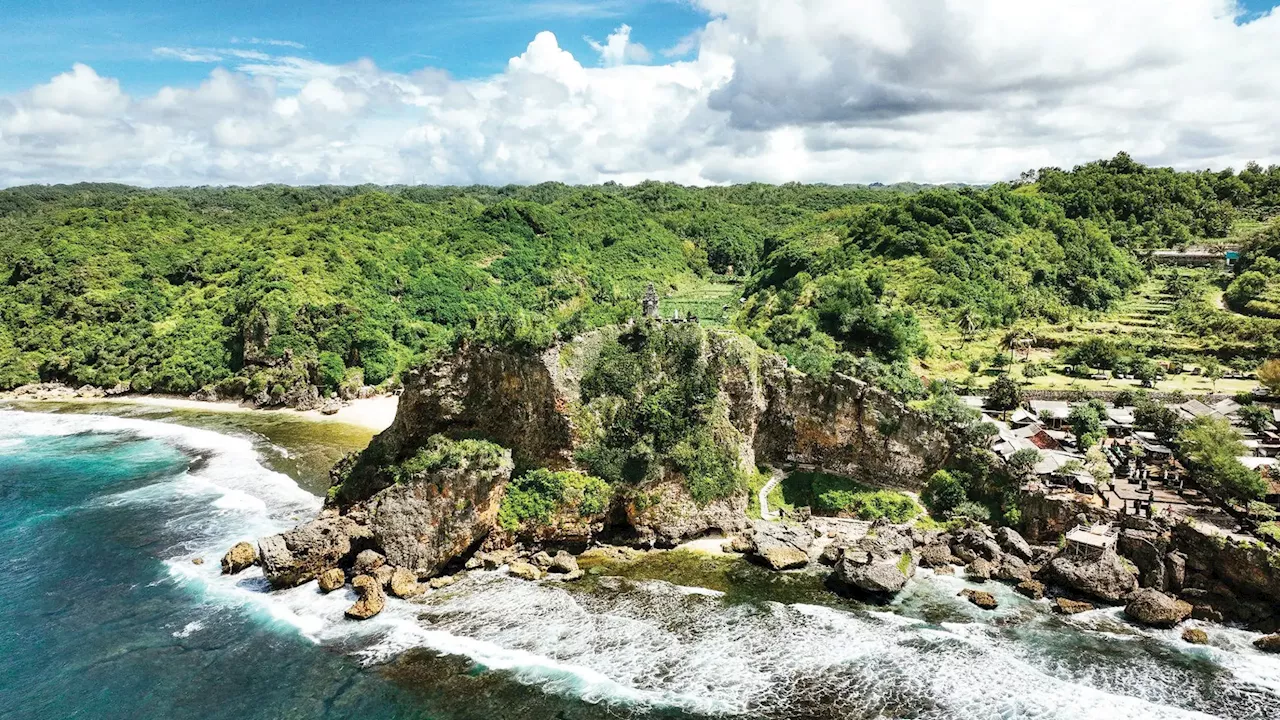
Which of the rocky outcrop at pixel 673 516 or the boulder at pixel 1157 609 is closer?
the boulder at pixel 1157 609

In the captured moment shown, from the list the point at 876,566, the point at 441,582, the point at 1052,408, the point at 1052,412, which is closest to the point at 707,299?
the point at 1052,408

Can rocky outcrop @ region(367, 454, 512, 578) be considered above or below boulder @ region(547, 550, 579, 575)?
above

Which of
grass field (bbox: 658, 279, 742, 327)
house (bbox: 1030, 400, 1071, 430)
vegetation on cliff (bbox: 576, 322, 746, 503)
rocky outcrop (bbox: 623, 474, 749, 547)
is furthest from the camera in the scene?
grass field (bbox: 658, 279, 742, 327)

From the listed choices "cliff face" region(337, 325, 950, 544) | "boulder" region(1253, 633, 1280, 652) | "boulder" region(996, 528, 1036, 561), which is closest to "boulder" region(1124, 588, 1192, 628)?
"boulder" region(1253, 633, 1280, 652)

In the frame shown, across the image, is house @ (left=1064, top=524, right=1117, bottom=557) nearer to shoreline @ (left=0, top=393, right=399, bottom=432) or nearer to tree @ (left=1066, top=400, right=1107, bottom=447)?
tree @ (left=1066, top=400, right=1107, bottom=447)

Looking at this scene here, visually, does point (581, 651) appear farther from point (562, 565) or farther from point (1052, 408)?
point (1052, 408)

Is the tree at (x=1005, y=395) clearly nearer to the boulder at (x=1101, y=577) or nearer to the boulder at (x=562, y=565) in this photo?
the boulder at (x=1101, y=577)

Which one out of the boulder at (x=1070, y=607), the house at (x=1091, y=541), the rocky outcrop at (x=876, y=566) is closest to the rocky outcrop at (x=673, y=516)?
the rocky outcrop at (x=876, y=566)
